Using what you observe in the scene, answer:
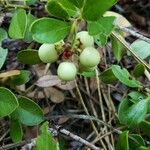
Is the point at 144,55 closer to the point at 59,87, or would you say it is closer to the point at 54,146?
the point at 59,87

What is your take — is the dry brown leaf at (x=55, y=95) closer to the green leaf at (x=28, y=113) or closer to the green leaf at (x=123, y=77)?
the green leaf at (x=28, y=113)

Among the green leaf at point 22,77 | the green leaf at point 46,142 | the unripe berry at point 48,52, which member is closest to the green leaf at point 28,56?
the green leaf at point 22,77

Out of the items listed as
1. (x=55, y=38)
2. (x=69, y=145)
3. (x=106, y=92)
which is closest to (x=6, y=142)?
(x=69, y=145)

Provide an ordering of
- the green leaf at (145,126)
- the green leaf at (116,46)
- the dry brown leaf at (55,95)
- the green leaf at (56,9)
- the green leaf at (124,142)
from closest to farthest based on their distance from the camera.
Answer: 1. the green leaf at (56,9)
2. the green leaf at (124,142)
3. the green leaf at (145,126)
4. the green leaf at (116,46)
5. the dry brown leaf at (55,95)

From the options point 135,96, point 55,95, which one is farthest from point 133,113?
point 55,95

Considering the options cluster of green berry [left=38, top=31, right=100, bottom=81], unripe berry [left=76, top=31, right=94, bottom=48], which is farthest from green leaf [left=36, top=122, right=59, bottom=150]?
unripe berry [left=76, top=31, right=94, bottom=48]
